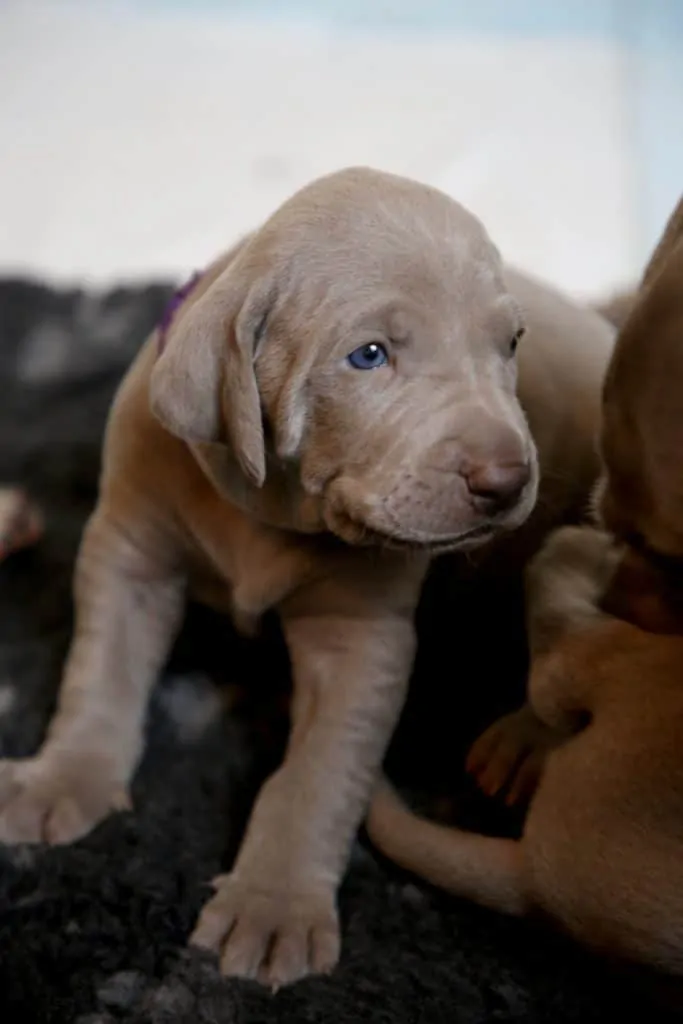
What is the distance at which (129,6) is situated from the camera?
13.9ft

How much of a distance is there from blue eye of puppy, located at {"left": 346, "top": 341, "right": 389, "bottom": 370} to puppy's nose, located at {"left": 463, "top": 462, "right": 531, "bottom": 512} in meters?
0.15

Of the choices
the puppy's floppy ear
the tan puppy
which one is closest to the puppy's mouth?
the tan puppy

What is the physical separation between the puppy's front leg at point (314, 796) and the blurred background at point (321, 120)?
135 centimetres

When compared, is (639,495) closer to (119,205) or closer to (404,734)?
(404,734)

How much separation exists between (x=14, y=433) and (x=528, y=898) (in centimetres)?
128

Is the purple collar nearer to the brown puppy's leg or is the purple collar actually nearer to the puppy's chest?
the puppy's chest

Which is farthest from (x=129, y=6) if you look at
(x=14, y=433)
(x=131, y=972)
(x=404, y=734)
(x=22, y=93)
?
(x=131, y=972)

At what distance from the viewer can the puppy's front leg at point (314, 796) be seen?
1.42m

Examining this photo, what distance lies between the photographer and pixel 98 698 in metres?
1.64

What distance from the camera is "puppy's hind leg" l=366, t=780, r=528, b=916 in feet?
4.70

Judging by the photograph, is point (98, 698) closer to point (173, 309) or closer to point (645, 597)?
point (173, 309)

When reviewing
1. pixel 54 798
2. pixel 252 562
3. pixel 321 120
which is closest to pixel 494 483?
pixel 252 562

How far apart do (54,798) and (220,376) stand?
54 centimetres

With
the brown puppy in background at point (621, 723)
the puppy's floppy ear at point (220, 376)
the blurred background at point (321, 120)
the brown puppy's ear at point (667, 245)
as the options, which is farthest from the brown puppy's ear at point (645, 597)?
the blurred background at point (321, 120)
